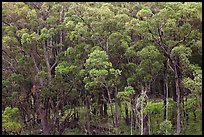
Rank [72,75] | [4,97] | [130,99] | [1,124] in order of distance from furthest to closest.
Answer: [4,97], [72,75], [130,99], [1,124]

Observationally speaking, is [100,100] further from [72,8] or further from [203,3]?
[203,3]

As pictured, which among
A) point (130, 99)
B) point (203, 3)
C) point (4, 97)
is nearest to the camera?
point (203, 3)

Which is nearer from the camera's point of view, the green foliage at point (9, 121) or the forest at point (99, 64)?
the forest at point (99, 64)

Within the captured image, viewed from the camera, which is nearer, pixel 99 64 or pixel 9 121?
pixel 99 64

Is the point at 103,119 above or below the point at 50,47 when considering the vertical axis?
below

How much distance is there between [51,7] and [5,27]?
2120 millimetres

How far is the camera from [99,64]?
1100cm

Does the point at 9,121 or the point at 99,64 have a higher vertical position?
the point at 99,64

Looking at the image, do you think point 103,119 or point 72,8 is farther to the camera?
point 103,119

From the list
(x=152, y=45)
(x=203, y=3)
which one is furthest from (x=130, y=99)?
(x=203, y=3)

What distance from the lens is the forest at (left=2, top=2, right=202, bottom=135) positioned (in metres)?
11.5

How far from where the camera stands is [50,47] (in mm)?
14812

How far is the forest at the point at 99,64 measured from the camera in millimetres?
11531

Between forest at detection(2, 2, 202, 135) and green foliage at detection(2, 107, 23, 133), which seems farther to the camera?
green foliage at detection(2, 107, 23, 133)
